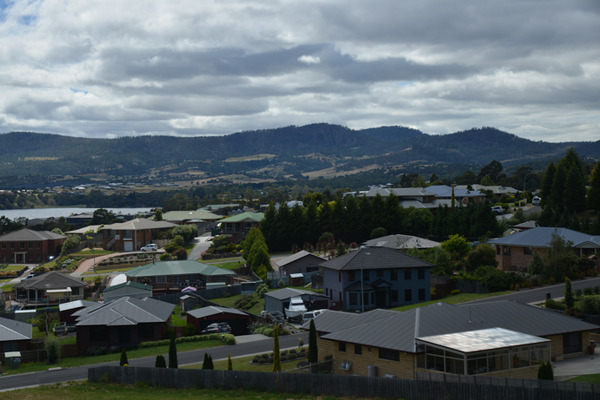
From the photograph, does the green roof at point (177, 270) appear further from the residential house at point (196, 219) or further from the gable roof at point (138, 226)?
the residential house at point (196, 219)

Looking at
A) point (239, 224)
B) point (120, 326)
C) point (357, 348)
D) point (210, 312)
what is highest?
point (239, 224)

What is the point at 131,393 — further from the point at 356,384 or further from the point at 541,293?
the point at 541,293

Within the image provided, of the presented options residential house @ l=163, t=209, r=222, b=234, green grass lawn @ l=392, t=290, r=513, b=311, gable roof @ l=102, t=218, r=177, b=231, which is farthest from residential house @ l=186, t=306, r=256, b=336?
residential house @ l=163, t=209, r=222, b=234

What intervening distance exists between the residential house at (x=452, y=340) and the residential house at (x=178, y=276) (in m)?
39.8

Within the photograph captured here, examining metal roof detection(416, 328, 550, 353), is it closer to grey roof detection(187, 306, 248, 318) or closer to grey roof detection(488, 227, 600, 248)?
grey roof detection(187, 306, 248, 318)

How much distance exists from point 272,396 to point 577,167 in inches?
3045

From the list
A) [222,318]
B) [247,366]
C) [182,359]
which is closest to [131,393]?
[247,366]

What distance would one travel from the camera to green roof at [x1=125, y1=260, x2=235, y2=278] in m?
83.8

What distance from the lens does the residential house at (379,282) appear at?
6438cm

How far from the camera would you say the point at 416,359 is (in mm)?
35250

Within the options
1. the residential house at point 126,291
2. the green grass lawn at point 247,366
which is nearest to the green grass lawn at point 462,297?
the green grass lawn at point 247,366

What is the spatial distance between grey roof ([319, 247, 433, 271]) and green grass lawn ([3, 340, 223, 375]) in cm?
1703

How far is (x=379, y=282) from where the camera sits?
65062mm

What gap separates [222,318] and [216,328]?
1.23 m
